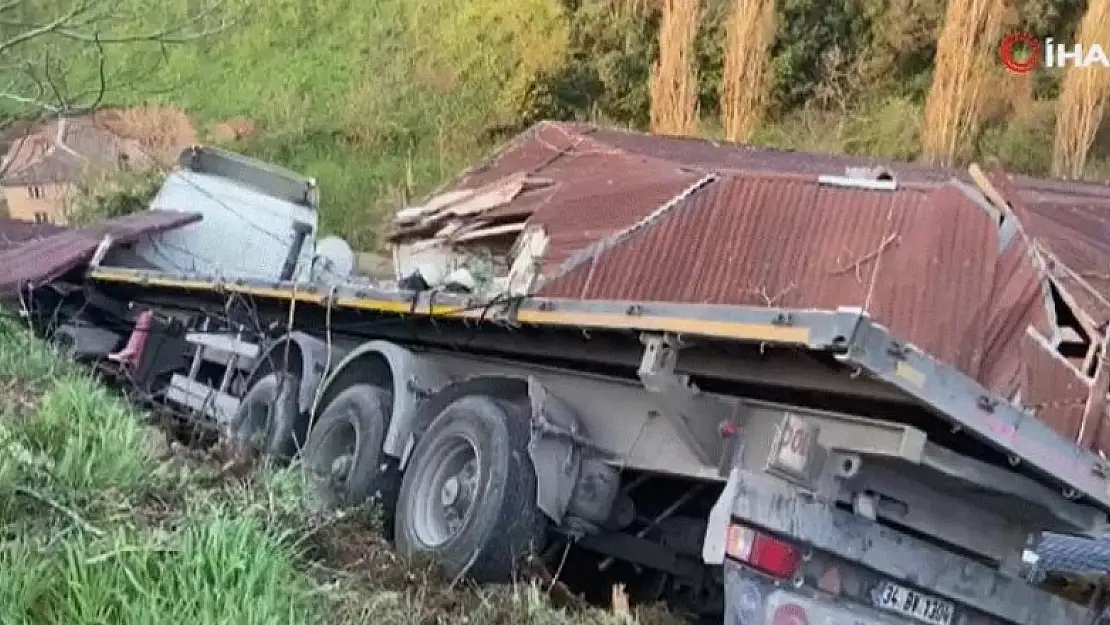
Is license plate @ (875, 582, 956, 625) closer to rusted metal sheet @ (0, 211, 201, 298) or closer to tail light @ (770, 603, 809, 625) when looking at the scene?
tail light @ (770, 603, 809, 625)

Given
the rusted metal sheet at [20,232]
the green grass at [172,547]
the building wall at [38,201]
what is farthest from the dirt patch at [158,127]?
the green grass at [172,547]

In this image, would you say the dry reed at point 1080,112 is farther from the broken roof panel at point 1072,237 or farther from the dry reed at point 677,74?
the broken roof panel at point 1072,237

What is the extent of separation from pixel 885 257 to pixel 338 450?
319cm

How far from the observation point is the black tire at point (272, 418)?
7.80m

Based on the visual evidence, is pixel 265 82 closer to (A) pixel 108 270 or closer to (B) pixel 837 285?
(A) pixel 108 270

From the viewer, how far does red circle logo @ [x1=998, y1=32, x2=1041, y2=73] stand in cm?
1808

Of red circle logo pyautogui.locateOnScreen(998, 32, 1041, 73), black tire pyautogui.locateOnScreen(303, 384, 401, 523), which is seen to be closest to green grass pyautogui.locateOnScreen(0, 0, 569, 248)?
red circle logo pyautogui.locateOnScreen(998, 32, 1041, 73)

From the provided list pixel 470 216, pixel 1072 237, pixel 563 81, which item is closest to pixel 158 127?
pixel 563 81

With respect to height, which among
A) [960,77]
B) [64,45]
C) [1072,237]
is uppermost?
[960,77]

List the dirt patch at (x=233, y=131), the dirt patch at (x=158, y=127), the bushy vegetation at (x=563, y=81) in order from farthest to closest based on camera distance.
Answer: the dirt patch at (x=233, y=131)
the dirt patch at (x=158, y=127)
the bushy vegetation at (x=563, y=81)

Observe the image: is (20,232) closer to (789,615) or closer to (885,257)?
(885,257)

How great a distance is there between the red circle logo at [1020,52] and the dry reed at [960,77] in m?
1.18

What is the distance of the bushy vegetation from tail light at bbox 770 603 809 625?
31.5 ft

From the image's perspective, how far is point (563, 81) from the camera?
22766mm
